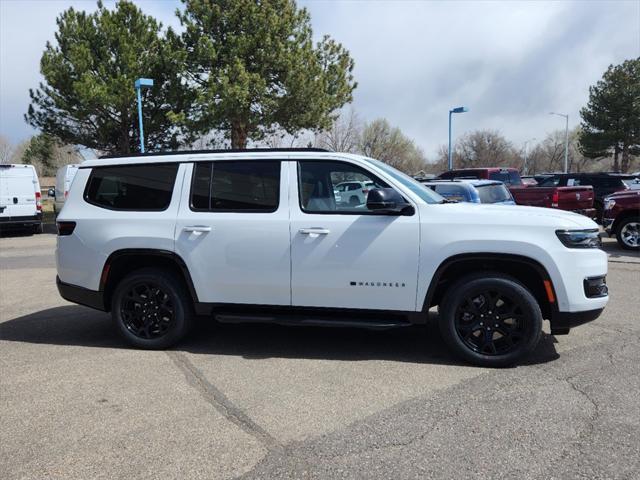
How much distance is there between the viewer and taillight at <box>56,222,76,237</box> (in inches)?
214

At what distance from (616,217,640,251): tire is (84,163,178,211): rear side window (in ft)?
34.7

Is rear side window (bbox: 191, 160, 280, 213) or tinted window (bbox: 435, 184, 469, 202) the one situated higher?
tinted window (bbox: 435, 184, 469, 202)

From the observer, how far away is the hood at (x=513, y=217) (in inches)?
176

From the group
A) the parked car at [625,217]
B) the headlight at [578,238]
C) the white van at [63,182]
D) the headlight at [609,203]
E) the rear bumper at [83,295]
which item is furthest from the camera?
the white van at [63,182]

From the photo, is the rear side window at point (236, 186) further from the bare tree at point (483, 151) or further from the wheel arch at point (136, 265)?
the bare tree at point (483, 151)

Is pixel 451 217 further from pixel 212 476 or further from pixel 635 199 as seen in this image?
pixel 635 199

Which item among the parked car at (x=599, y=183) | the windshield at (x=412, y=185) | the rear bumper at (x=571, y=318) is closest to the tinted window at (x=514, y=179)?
the parked car at (x=599, y=183)

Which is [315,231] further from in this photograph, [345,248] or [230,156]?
[230,156]

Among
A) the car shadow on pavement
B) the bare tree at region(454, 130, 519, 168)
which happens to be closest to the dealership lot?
the car shadow on pavement

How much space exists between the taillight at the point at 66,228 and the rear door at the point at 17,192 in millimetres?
13571

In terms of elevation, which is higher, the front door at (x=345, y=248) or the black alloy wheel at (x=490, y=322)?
the front door at (x=345, y=248)

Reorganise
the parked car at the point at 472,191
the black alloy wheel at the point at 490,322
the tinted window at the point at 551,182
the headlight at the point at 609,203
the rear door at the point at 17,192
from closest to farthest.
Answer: the black alloy wheel at the point at 490,322 < the parked car at the point at 472,191 < the headlight at the point at 609,203 < the rear door at the point at 17,192 < the tinted window at the point at 551,182

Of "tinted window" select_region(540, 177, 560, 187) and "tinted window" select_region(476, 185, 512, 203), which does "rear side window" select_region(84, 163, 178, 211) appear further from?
"tinted window" select_region(540, 177, 560, 187)

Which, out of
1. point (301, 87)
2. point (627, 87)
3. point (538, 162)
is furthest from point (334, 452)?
point (538, 162)
